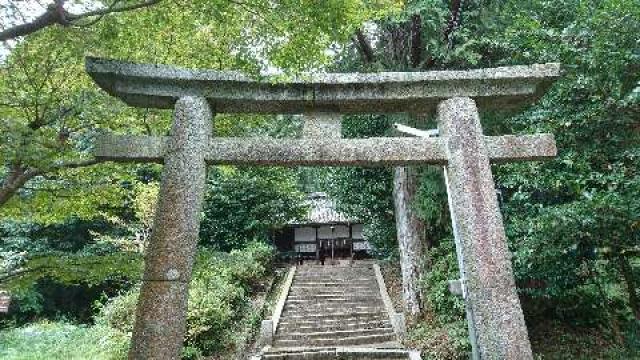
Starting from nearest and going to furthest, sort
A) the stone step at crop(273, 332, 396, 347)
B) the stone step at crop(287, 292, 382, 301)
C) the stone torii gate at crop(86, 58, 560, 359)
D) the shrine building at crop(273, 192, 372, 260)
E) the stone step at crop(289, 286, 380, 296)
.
A: the stone torii gate at crop(86, 58, 560, 359), the stone step at crop(273, 332, 396, 347), the stone step at crop(287, 292, 382, 301), the stone step at crop(289, 286, 380, 296), the shrine building at crop(273, 192, 372, 260)

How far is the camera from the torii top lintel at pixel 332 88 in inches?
191

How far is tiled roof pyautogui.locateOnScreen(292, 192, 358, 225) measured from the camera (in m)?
25.2

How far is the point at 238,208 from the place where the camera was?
20594mm

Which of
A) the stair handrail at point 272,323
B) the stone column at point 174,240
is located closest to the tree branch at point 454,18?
the stone column at point 174,240

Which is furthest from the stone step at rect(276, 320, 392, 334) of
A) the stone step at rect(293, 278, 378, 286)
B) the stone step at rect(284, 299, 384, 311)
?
the stone step at rect(293, 278, 378, 286)

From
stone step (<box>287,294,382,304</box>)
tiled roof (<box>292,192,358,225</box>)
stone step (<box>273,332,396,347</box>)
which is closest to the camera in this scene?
stone step (<box>273,332,396,347</box>)

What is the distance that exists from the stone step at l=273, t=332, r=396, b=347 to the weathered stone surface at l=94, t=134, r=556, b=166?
27.1 feet

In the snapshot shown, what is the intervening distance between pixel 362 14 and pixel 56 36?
396cm

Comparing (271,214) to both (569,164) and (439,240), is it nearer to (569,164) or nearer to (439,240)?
(439,240)

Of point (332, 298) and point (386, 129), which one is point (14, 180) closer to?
point (386, 129)

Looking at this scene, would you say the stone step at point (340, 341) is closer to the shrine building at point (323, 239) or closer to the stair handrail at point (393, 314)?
the stair handrail at point (393, 314)

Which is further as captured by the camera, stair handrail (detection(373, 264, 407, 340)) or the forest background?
stair handrail (detection(373, 264, 407, 340))

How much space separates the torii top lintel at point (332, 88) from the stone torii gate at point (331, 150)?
1cm

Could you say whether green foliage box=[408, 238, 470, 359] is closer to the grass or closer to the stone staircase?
the stone staircase
